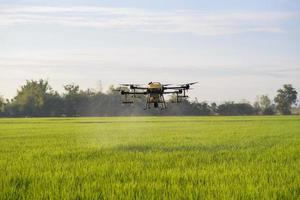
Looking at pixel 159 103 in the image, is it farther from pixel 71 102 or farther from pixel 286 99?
pixel 286 99

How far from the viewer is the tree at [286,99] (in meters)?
132

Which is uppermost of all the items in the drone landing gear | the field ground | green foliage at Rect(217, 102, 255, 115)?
green foliage at Rect(217, 102, 255, 115)

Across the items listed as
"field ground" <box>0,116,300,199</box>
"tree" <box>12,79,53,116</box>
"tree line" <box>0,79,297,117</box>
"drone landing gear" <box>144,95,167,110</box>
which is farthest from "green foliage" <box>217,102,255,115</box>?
"drone landing gear" <box>144,95,167,110</box>

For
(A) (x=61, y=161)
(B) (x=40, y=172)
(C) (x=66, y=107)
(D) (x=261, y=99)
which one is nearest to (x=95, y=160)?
(A) (x=61, y=161)

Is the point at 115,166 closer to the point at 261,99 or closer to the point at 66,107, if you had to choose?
the point at 66,107

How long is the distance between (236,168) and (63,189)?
4.87 metres

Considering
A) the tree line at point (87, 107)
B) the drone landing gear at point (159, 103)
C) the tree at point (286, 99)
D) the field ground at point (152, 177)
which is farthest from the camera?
the tree at point (286, 99)

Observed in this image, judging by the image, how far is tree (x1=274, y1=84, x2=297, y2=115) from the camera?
131500mm

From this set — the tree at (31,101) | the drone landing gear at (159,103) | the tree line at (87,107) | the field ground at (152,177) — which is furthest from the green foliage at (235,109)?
the drone landing gear at (159,103)

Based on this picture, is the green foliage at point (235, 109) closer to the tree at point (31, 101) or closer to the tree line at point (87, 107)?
the tree line at point (87, 107)

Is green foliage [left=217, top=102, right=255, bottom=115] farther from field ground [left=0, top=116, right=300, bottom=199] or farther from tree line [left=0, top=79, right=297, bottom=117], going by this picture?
field ground [left=0, top=116, right=300, bottom=199]

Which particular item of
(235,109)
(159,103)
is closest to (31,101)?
(235,109)

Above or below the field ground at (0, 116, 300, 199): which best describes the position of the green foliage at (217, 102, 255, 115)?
above

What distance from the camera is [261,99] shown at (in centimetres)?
16512
